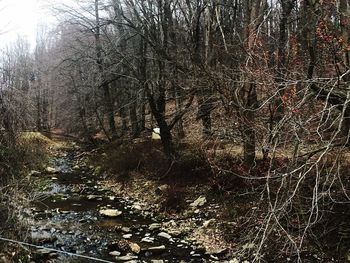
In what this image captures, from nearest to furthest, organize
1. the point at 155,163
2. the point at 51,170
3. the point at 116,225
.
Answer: the point at 116,225
the point at 155,163
the point at 51,170

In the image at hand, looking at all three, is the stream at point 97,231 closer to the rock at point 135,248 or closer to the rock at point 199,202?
the rock at point 135,248

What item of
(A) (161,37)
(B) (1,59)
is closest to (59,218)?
(B) (1,59)

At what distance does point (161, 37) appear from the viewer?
13.8 meters

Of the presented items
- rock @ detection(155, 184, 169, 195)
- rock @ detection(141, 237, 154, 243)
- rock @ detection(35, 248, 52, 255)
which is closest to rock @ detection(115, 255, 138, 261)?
rock @ detection(141, 237, 154, 243)

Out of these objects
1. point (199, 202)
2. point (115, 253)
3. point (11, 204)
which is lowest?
point (115, 253)

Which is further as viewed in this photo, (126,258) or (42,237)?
(42,237)

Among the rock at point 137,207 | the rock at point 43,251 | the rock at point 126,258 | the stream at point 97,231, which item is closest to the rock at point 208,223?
the stream at point 97,231

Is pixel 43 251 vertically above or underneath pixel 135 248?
above

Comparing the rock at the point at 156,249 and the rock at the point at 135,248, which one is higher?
the rock at the point at 135,248

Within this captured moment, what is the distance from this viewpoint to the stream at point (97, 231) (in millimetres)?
8219

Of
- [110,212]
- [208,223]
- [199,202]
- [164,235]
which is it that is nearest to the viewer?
[164,235]

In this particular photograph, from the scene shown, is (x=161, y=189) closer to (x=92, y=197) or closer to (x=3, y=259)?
(x=92, y=197)

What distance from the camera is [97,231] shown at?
32.1ft

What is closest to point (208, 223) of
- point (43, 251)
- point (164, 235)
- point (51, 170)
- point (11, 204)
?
point (164, 235)
